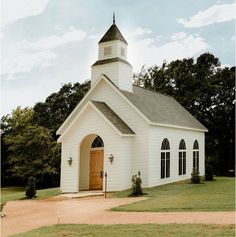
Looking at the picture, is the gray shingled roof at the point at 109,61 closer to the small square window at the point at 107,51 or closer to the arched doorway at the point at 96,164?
the small square window at the point at 107,51

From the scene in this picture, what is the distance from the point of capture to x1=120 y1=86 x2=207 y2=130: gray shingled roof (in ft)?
79.4

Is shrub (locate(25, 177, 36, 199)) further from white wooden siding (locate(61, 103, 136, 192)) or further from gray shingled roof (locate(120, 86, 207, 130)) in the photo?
gray shingled roof (locate(120, 86, 207, 130))

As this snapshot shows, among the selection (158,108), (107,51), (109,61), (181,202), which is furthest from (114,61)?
(181,202)

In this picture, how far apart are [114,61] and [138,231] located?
16.3m

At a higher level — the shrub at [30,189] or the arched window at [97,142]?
the arched window at [97,142]

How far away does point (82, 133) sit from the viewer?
23.4m

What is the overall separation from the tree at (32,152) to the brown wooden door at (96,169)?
56.6ft

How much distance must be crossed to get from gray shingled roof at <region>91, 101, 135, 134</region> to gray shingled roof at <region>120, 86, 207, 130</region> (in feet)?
4.33

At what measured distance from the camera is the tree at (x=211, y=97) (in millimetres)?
39875

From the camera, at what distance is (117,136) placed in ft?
72.8

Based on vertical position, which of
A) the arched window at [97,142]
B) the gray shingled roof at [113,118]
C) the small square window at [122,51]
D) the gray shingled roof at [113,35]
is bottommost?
the arched window at [97,142]

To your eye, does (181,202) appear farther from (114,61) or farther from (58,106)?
(58,106)

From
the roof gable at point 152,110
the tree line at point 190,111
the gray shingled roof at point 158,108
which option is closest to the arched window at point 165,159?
the roof gable at point 152,110

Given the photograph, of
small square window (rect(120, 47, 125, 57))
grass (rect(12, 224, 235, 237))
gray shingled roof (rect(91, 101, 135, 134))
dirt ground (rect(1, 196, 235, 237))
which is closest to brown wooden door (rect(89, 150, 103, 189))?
gray shingled roof (rect(91, 101, 135, 134))
